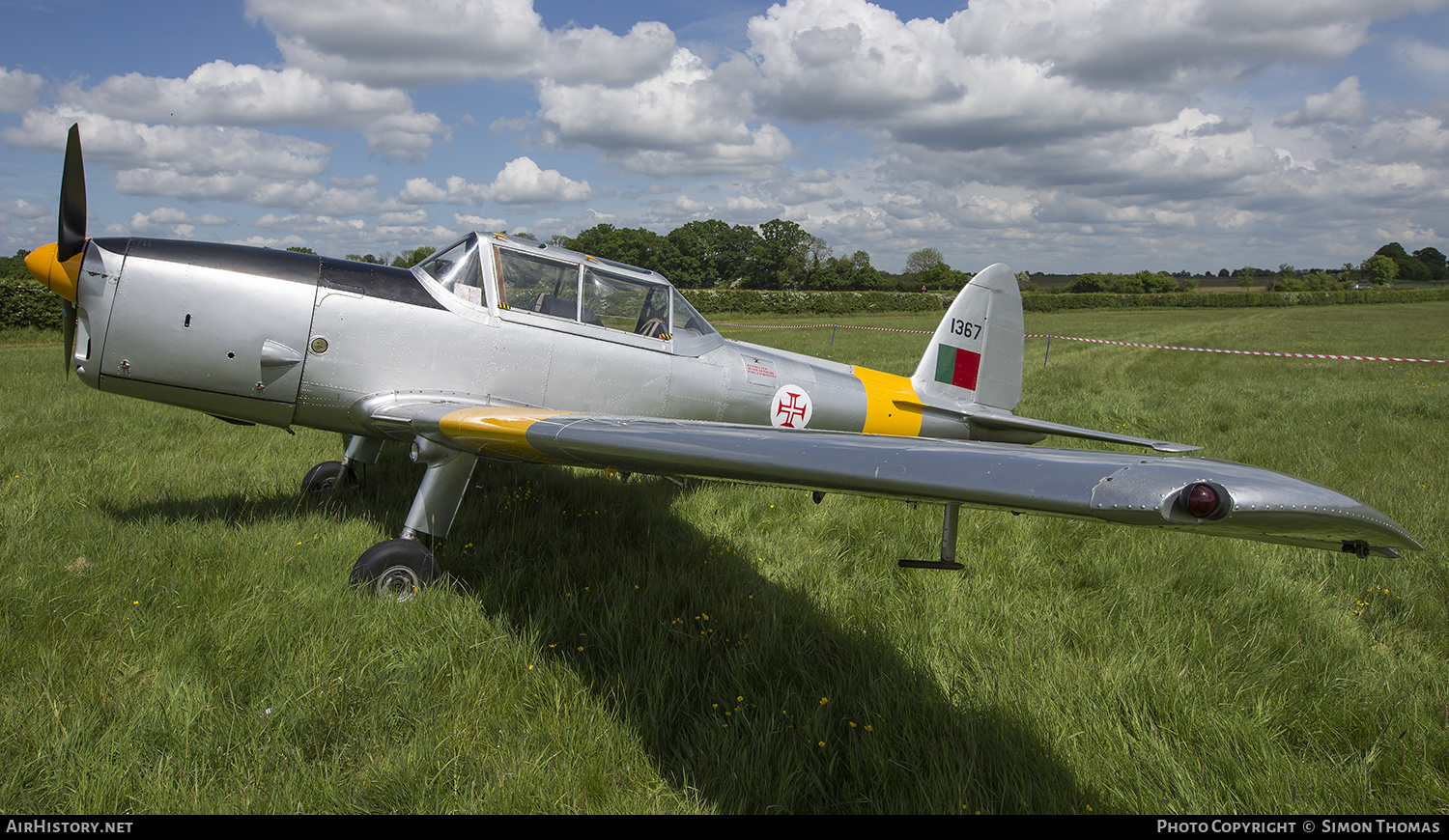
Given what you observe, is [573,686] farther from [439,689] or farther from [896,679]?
[896,679]

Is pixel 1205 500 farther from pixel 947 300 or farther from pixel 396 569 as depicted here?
pixel 947 300

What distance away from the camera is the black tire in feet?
18.5

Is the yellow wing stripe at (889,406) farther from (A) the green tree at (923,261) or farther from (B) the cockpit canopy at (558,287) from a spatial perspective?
(A) the green tree at (923,261)

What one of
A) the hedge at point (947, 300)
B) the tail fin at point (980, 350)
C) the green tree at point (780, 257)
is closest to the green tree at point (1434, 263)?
the hedge at point (947, 300)

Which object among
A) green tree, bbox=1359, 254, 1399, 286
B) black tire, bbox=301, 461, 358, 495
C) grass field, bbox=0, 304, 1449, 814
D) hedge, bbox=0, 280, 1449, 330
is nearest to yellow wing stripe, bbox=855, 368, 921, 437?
grass field, bbox=0, 304, 1449, 814

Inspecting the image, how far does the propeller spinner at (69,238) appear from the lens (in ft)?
13.0

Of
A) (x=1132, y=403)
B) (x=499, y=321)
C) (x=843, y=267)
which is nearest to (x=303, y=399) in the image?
(x=499, y=321)

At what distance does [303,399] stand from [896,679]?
12.7ft

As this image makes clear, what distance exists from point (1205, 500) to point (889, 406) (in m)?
4.96

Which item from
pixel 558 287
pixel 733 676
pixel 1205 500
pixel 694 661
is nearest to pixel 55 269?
pixel 558 287

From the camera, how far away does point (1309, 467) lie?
615cm

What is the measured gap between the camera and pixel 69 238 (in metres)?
3.98

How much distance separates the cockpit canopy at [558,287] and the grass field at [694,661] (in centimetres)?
144

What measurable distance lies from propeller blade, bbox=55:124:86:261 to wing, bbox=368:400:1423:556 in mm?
3647
